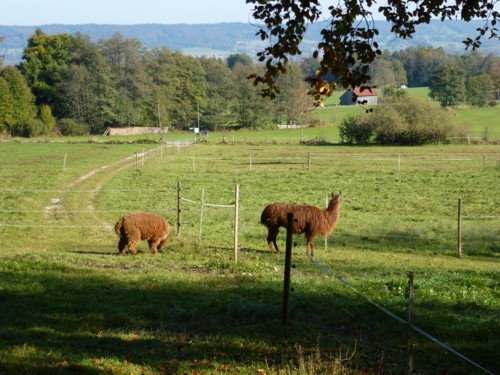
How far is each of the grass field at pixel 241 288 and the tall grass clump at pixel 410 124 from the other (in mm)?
41575

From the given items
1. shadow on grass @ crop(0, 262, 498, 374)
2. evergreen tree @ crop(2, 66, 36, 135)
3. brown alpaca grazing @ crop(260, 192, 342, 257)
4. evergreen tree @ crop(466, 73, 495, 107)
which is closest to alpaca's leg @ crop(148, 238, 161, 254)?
brown alpaca grazing @ crop(260, 192, 342, 257)

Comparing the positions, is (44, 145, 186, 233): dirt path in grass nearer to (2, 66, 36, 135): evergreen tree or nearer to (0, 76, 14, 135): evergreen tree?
(0, 76, 14, 135): evergreen tree

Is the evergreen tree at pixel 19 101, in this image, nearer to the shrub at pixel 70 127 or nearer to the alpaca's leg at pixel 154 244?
the shrub at pixel 70 127

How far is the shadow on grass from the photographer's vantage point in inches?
279

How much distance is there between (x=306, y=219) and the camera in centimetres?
1781

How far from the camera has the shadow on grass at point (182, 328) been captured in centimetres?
710

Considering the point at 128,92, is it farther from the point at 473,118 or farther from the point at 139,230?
the point at 139,230

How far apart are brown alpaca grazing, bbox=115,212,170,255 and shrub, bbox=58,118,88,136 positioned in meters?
81.8

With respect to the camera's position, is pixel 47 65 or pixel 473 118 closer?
pixel 47 65

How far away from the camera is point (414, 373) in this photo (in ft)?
22.6

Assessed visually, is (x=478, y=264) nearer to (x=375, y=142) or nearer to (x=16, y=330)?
(x=16, y=330)

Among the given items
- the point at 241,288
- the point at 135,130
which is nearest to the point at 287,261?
the point at 241,288

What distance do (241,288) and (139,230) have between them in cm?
634

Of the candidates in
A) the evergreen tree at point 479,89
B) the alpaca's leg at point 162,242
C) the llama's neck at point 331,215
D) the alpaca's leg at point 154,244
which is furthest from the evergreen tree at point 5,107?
the llama's neck at point 331,215
